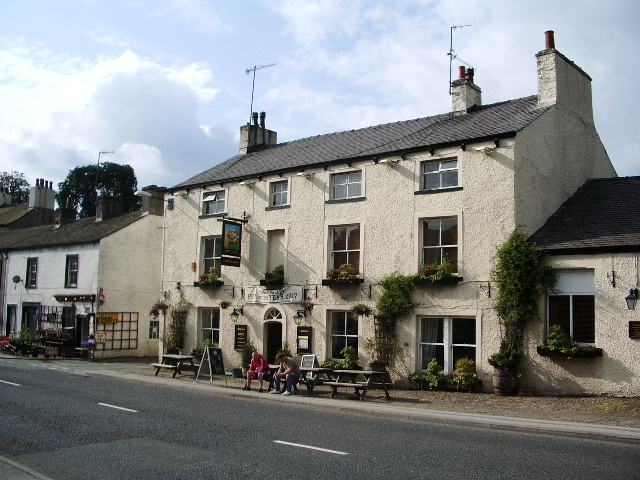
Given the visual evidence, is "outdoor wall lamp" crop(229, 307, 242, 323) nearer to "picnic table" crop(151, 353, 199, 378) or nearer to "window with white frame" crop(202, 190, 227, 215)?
"picnic table" crop(151, 353, 199, 378)

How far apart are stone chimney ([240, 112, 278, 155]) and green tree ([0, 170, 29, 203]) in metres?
46.3

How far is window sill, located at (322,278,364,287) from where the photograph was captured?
784 inches

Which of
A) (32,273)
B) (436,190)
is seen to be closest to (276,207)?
(436,190)

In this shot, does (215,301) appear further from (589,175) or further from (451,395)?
(589,175)

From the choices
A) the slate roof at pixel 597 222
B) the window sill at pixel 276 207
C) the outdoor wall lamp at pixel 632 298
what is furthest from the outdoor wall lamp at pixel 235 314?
the outdoor wall lamp at pixel 632 298

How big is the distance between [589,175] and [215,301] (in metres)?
14.4

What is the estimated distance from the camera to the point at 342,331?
2058cm

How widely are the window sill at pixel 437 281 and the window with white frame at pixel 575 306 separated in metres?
A: 2.55

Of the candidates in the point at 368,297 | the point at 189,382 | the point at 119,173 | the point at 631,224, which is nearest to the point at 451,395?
the point at 368,297

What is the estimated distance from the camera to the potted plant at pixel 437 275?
1795 cm

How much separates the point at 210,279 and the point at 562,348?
13.3 metres

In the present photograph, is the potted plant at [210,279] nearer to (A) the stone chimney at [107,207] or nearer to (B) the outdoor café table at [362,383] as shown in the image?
(B) the outdoor café table at [362,383]

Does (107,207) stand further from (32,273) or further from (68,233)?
(32,273)

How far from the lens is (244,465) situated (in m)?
8.72
